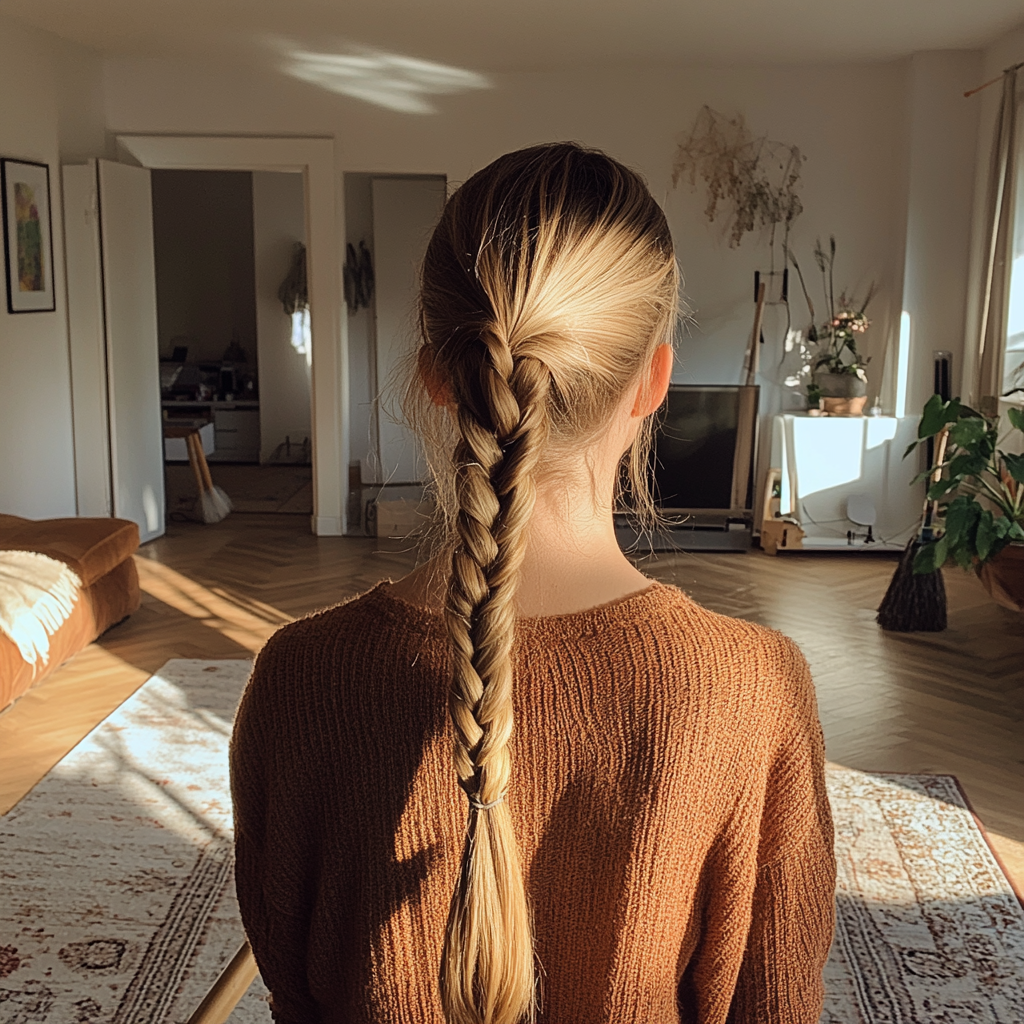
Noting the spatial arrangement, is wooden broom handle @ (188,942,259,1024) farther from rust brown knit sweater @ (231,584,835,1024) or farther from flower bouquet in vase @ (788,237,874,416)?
flower bouquet in vase @ (788,237,874,416)

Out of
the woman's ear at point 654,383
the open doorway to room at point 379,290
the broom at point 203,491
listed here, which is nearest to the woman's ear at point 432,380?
the woman's ear at point 654,383

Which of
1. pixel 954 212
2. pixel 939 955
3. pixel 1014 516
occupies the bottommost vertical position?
pixel 939 955

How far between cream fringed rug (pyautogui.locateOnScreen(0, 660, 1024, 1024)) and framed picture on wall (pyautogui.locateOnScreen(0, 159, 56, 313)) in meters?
3.01

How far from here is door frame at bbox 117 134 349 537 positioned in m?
6.70

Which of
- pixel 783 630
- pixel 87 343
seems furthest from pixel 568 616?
pixel 87 343

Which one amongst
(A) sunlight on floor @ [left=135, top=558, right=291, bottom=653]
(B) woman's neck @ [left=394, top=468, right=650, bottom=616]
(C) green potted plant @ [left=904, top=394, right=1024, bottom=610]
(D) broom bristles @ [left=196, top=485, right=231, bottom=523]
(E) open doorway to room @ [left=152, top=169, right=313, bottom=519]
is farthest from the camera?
(E) open doorway to room @ [left=152, top=169, right=313, bottom=519]

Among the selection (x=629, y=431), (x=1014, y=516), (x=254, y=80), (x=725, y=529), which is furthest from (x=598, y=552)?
(x=254, y=80)

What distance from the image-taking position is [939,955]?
2502 mm

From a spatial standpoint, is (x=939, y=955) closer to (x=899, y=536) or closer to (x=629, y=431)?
(x=629, y=431)

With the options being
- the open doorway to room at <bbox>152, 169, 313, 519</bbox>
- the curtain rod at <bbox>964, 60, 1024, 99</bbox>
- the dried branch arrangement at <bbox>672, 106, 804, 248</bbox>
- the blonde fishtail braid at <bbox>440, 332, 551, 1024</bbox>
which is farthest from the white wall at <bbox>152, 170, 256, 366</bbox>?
the blonde fishtail braid at <bbox>440, 332, 551, 1024</bbox>

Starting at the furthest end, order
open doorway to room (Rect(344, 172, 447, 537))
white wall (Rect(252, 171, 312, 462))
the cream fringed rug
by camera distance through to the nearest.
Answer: white wall (Rect(252, 171, 312, 462)), open doorway to room (Rect(344, 172, 447, 537)), the cream fringed rug

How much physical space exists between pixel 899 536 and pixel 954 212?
181 centimetres

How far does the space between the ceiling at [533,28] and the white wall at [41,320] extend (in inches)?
6.8

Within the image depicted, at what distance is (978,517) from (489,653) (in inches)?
165
